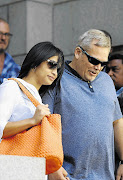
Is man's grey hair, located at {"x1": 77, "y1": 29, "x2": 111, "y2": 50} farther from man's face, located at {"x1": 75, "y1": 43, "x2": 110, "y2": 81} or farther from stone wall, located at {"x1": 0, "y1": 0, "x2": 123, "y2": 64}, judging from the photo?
stone wall, located at {"x1": 0, "y1": 0, "x2": 123, "y2": 64}

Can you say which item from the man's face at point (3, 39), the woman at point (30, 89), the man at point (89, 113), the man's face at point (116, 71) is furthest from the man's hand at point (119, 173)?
the man's face at point (3, 39)

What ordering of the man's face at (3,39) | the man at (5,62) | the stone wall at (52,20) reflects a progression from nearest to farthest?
the man at (5,62) < the man's face at (3,39) < the stone wall at (52,20)

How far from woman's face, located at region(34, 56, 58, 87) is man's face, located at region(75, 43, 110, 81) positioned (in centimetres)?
63

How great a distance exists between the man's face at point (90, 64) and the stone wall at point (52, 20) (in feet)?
8.11

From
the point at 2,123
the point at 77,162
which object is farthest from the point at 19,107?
the point at 77,162

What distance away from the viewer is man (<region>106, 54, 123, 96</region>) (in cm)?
616

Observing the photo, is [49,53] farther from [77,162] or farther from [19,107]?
[77,162]

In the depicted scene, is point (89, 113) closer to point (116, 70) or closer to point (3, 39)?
point (116, 70)

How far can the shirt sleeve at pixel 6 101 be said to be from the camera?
3.65m

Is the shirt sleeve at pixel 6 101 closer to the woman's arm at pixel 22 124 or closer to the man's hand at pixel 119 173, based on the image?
the woman's arm at pixel 22 124

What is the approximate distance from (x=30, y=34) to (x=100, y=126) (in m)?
3.27

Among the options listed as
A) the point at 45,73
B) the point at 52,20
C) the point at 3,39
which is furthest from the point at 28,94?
the point at 52,20

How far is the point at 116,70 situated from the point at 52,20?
1868 mm

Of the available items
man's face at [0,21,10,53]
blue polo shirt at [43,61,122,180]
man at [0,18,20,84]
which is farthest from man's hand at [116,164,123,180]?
man's face at [0,21,10,53]
